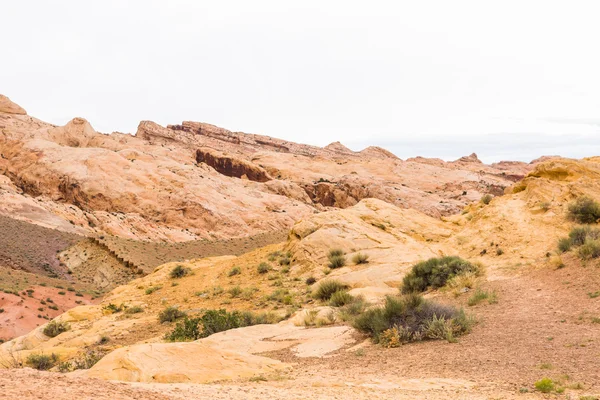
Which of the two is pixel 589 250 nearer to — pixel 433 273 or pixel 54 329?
pixel 433 273

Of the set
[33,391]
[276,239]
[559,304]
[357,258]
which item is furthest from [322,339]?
[276,239]

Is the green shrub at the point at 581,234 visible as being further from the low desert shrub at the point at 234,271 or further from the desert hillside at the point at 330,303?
the low desert shrub at the point at 234,271

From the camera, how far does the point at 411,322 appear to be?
434 inches

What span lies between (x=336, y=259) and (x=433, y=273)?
4767 millimetres

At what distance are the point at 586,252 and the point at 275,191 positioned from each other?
61812 mm

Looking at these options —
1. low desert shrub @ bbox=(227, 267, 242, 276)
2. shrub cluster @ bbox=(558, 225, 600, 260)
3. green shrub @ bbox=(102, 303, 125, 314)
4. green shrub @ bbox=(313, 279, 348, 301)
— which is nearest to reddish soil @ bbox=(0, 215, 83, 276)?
green shrub @ bbox=(102, 303, 125, 314)

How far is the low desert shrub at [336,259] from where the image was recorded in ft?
65.4

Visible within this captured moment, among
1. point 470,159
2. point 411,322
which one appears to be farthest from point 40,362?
point 470,159

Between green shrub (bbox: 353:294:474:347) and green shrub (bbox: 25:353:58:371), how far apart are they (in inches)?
303

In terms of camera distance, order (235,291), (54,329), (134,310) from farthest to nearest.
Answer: (235,291)
(134,310)
(54,329)

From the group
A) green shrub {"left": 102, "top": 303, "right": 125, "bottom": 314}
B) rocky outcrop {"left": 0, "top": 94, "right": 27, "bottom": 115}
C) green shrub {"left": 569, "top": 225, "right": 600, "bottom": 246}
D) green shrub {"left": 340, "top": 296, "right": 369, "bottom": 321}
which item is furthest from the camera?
rocky outcrop {"left": 0, "top": 94, "right": 27, "bottom": 115}

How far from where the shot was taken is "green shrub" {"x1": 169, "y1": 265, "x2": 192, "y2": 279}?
24.2m

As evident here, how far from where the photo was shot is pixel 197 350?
9.13 meters

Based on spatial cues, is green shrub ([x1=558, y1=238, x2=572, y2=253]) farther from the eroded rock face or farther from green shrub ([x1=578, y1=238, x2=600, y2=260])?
the eroded rock face
